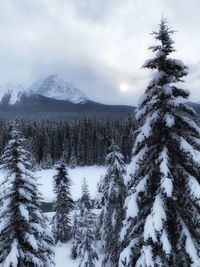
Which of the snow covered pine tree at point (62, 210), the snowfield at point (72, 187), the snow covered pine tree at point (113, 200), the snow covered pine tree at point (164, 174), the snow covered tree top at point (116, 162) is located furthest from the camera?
the snow covered pine tree at point (62, 210)

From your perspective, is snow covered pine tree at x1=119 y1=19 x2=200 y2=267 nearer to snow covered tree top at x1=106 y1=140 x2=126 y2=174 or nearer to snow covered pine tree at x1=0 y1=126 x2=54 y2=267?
snow covered pine tree at x1=0 y1=126 x2=54 y2=267

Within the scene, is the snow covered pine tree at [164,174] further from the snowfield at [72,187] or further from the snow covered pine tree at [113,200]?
the snowfield at [72,187]

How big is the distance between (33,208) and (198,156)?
449 inches

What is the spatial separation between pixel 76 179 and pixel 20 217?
76764mm

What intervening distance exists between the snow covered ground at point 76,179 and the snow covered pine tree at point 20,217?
5695 centimetres

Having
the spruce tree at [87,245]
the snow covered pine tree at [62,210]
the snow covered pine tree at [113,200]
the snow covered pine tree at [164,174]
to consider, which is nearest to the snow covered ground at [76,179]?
the snow covered pine tree at [62,210]

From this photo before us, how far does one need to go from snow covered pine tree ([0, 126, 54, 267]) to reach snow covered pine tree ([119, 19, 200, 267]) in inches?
307

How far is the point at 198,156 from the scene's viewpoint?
12.0 meters

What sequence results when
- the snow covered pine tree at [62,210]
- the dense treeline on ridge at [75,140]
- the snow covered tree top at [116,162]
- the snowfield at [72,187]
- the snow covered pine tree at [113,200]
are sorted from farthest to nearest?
1. the dense treeline on ridge at [75,140]
2. the snow covered pine tree at [62,210]
3. the snowfield at [72,187]
4. the snow covered tree top at [116,162]
5. the snow covered pine tree at [113,200]

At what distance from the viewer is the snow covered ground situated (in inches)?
3184

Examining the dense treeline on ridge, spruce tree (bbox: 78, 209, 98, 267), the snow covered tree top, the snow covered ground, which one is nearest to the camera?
the snow covered tree top

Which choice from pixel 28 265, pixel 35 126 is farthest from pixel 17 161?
pixel 35 126

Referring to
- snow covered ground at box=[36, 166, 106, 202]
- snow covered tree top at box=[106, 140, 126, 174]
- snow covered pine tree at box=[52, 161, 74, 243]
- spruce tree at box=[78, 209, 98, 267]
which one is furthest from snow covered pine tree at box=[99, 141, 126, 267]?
snow covered ground at box=[36, 166, 106, 202]

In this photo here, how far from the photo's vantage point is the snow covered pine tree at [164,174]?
11453 mm
